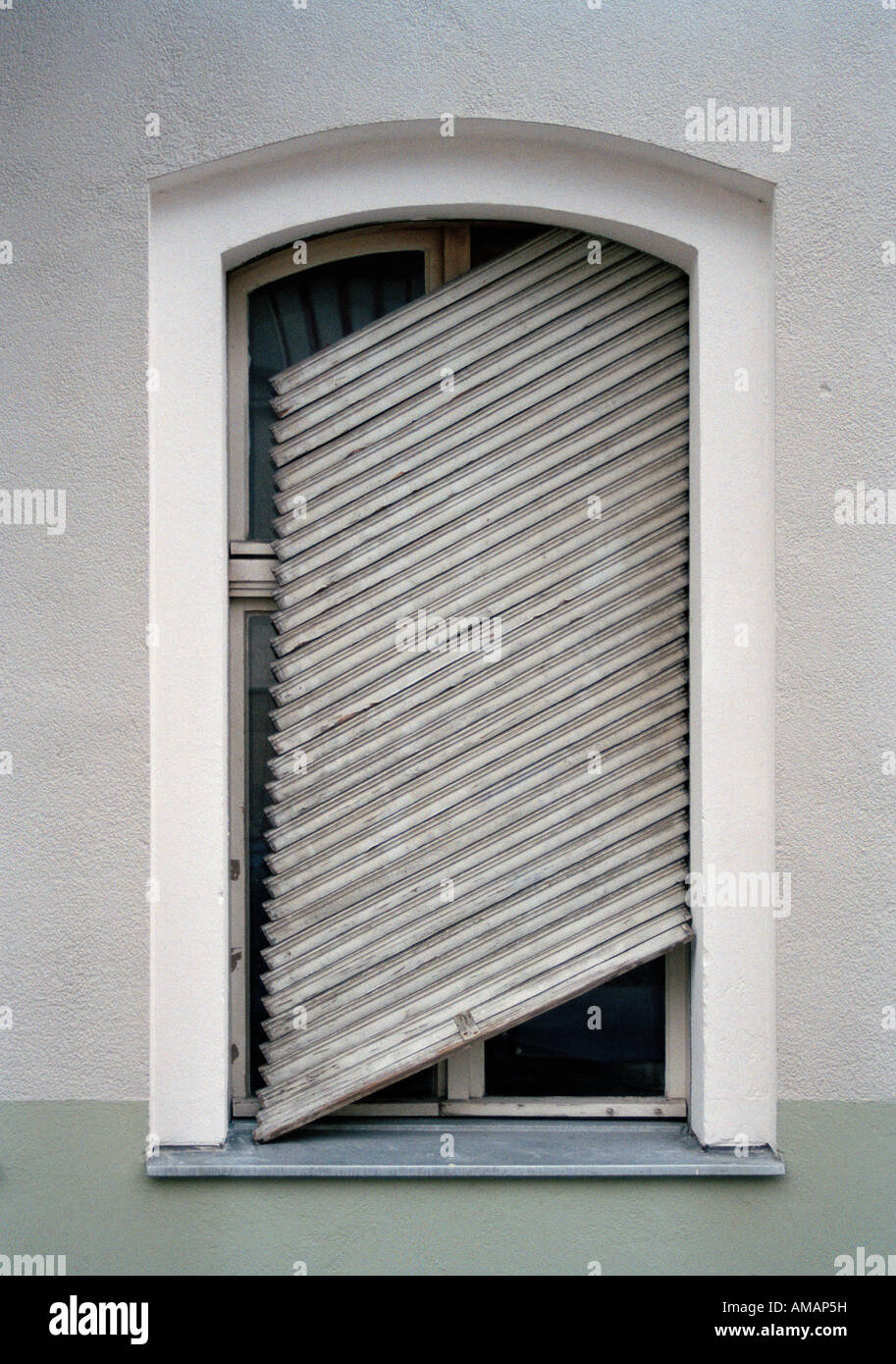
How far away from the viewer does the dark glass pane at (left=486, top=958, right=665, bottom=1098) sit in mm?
3605

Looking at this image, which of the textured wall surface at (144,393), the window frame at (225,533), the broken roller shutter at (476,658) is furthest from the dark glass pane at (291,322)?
the textured wall surface at (144,393)

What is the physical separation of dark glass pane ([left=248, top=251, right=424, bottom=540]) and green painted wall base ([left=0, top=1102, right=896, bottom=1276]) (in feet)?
6.77

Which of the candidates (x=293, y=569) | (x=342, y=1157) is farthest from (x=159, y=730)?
(x=342, y=1157)

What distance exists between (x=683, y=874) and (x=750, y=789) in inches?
14.4

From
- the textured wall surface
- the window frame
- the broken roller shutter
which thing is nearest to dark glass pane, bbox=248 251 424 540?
the broken roller shutter

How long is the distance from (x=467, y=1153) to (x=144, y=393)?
259cm

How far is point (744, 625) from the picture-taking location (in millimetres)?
3410

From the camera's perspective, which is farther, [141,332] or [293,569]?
[293,569]

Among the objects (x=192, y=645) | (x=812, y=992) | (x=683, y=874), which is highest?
(x=192, y=645)

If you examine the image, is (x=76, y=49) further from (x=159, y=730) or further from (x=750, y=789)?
(x=750, y=789)

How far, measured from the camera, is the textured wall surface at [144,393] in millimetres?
3299

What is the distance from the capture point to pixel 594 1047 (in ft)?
11.9

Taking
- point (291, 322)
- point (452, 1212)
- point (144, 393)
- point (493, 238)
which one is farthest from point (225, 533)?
point (452, 1212)

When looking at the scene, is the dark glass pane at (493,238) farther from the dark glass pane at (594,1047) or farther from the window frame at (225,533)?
the dark glass pane at (594,1047)
